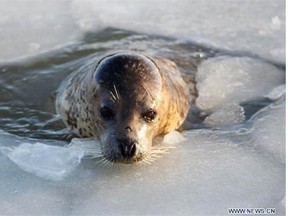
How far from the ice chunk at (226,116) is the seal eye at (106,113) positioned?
0.77 m

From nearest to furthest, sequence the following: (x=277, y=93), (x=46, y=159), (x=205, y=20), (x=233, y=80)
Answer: (x=46, y=159) < (x=277, y=93) < (x=233, y=80) < (x=205, y=20)

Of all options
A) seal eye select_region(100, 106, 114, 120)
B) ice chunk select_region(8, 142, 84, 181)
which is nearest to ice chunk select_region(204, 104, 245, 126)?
seal eye select_region(100, 106, 114, 120)

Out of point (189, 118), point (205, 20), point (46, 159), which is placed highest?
point (205, 20)

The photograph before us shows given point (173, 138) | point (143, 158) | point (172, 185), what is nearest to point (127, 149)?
point (143, 158)

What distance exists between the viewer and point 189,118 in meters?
4.27

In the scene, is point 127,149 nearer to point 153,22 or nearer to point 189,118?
point 189,118

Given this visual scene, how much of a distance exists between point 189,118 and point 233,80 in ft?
2.30

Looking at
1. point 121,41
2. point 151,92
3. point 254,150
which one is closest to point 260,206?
point 254,150

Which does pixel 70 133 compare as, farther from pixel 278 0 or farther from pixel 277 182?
pixel 278 0

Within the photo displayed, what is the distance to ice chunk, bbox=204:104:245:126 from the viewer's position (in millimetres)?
4109

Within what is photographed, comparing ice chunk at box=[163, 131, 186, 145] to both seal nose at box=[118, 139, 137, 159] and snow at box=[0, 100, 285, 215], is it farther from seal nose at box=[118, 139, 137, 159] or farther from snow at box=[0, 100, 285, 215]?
seal nose at box=[118, 139, 137, 159]

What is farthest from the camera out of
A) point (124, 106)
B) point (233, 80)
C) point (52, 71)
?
point (52, 71)

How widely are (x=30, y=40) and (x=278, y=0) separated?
2.57 m

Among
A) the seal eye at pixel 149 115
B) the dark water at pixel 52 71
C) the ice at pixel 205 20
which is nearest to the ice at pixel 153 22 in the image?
the ice at pixel 205 20
